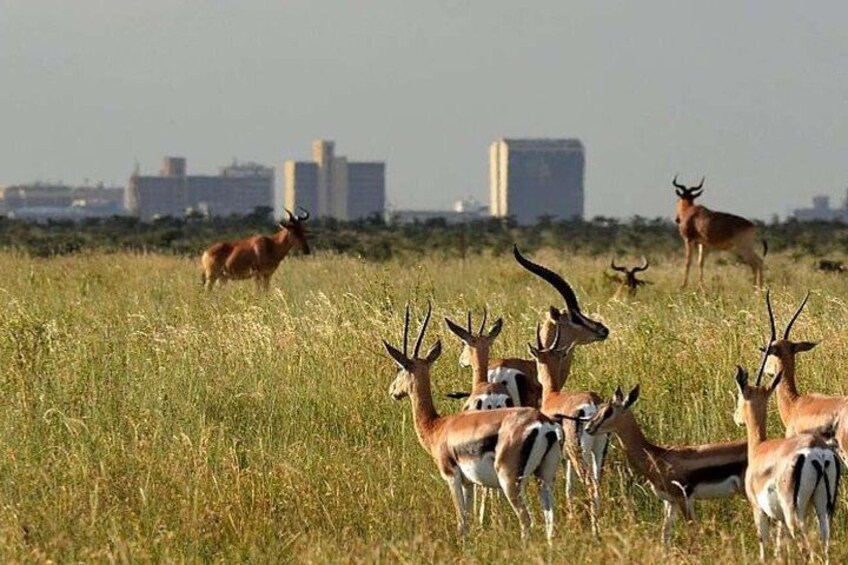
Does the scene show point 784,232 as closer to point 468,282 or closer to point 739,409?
point 468,282

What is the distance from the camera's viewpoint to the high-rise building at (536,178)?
177 meters

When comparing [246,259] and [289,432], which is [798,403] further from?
[246,259]

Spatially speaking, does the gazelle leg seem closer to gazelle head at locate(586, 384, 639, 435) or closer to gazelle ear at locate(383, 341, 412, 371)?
gazelle ear at locate(383, 341, 412, 371)

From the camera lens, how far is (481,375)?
26.3ft

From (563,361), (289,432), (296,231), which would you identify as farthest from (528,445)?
(296,231)

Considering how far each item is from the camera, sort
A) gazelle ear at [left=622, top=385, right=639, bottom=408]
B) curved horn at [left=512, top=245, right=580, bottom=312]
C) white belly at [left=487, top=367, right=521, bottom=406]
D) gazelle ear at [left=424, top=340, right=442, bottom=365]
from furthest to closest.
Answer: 1. curved horn at [left=512, top=245, right=580, bottom=312]
2. white belly at [left=487, top=367, right=521, bottom=406]
3. gazelle ear at [left=424, top=340, right=442, bottom=365]
4. gazelle ear at [left=622, top=385, right=639, bottom=408]

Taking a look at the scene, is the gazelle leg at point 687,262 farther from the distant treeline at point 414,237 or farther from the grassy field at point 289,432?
the distant treeline at point 414,237

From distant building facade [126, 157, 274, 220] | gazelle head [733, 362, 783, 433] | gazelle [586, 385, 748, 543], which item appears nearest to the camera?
gazelle head [733, 362, 783, 433]

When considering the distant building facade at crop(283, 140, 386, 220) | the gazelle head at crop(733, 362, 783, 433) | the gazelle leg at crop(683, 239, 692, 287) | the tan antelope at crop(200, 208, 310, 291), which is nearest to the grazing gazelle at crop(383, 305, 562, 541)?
the gazelle head at crop(733, 362, 783, 433)

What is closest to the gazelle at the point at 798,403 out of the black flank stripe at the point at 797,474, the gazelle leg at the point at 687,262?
the black flank stripe at the point at 797,474

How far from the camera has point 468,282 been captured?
1880 cm

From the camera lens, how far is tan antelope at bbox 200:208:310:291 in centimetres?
1967

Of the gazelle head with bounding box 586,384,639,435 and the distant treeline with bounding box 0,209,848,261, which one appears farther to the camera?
the distant treeline with bounding box 0,209,848,261

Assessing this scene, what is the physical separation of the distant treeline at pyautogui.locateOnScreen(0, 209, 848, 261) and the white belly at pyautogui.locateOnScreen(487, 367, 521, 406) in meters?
20.0
